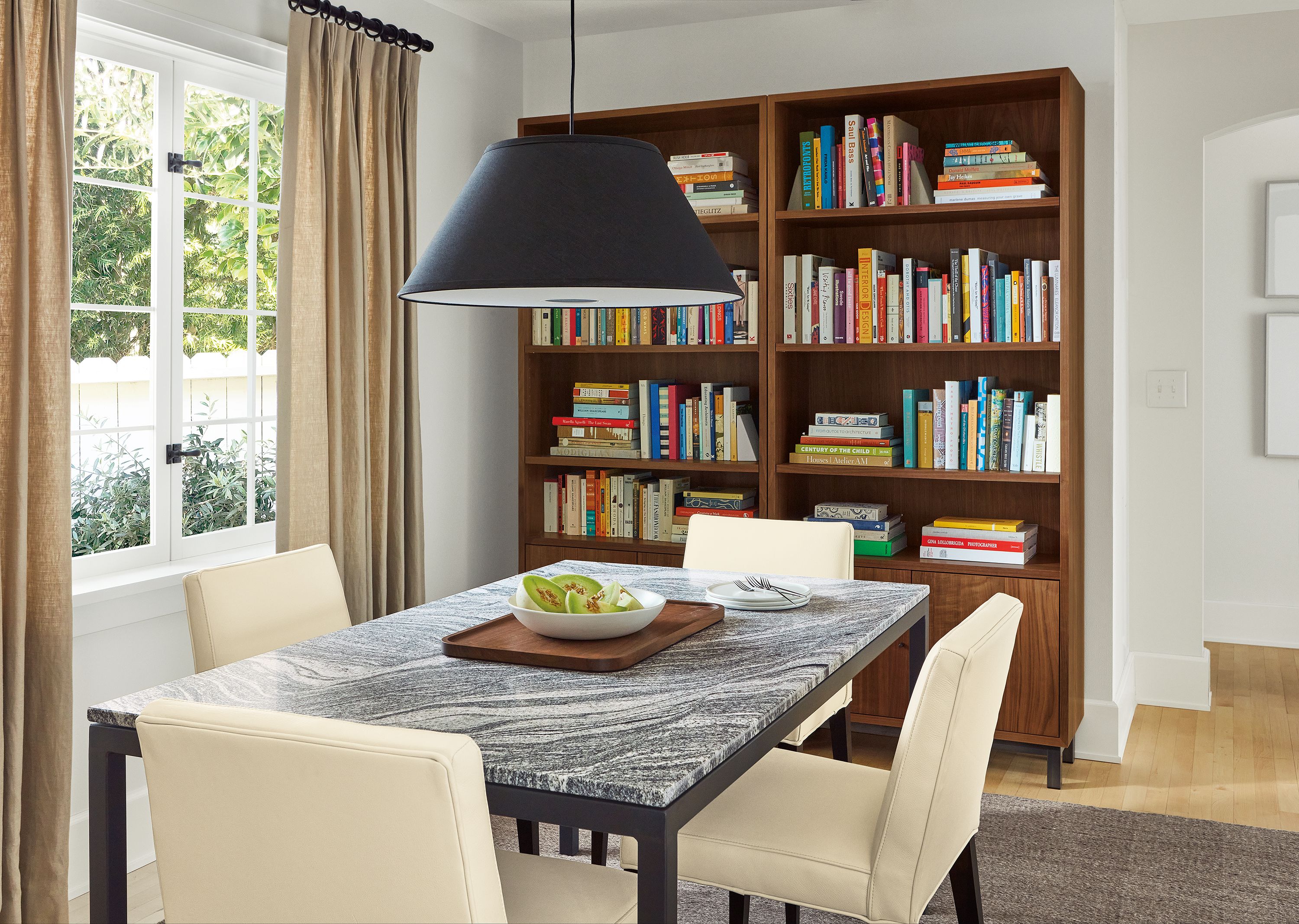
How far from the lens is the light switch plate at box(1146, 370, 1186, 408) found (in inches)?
164

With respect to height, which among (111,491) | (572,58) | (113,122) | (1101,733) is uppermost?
(113,122)

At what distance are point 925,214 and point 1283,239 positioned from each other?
2.54 meters

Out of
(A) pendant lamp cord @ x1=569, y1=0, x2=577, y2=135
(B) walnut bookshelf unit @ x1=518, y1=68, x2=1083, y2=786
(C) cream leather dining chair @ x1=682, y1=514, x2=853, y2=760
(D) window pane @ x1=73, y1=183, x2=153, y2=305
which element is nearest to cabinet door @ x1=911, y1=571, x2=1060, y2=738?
(B) walnut bookshelf unit @ x1=518, y1=68, x2=1083, y2=786

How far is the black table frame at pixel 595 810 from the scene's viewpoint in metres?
1.40

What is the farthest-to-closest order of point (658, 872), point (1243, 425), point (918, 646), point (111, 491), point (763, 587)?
point (1243, 425) → point (111, 491) → point (918, 646) → point (763, 587) → point (658, 872)

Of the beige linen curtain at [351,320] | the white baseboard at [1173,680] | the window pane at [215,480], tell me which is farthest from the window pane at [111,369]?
the white baseboard at [1173,680]

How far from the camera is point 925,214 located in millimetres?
3541

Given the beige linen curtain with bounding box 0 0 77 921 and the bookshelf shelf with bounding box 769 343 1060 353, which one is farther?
the bookshelf shelf with bounding box 769 343 1060 353

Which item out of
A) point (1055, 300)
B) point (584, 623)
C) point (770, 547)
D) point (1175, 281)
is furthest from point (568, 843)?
point (1175, 281)

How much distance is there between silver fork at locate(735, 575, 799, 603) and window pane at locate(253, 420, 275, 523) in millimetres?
1520

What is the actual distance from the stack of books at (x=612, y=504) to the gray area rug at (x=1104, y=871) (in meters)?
1.16

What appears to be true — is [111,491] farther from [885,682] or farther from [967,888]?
[885,682]

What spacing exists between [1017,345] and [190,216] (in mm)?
2391

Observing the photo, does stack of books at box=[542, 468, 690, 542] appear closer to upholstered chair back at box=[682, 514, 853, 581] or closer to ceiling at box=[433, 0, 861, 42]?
upholstered chair back at box=[682, 514, 853, 581]
